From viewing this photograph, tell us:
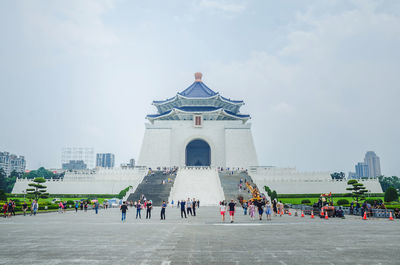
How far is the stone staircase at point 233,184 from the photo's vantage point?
26855 millimetres

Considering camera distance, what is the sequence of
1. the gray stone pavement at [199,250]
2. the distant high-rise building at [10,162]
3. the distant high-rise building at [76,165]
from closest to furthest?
1. the gray stone pavement at [199,250]
2. the distant high-rise building at [76,165]
3. the distant high-rise building at [10,162]

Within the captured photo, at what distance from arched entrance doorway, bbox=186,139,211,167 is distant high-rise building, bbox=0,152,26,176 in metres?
73.9

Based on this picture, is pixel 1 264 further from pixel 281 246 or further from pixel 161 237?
pixel 281 246

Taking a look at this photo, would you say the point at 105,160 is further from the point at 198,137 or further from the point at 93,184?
the point at 93,184

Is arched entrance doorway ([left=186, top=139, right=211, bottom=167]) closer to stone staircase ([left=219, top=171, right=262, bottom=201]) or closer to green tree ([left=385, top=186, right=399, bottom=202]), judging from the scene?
stone staircase ([left=219, top=171, right=262, bottom=201])

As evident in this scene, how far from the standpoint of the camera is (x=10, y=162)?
103 m

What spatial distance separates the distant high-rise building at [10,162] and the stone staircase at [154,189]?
85.5 m

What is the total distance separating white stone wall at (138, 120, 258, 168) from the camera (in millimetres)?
44188

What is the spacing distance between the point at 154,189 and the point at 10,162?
3676 inches

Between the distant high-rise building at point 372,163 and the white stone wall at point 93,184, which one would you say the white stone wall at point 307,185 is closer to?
the white stone wall at point 93,184

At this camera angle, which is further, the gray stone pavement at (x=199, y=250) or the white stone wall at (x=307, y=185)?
the white stone wall at (x=307, y=185)

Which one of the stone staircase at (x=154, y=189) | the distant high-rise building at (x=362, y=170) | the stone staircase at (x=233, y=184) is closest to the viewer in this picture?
the stone staircase at (x=233, y=184)

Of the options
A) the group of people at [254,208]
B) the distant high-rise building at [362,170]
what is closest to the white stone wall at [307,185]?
the group of people at [254,208]

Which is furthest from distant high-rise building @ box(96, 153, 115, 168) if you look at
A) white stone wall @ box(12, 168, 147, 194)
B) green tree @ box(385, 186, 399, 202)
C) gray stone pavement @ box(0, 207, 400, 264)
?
gray stone pavement @ box(0, 207, 400, 264)
